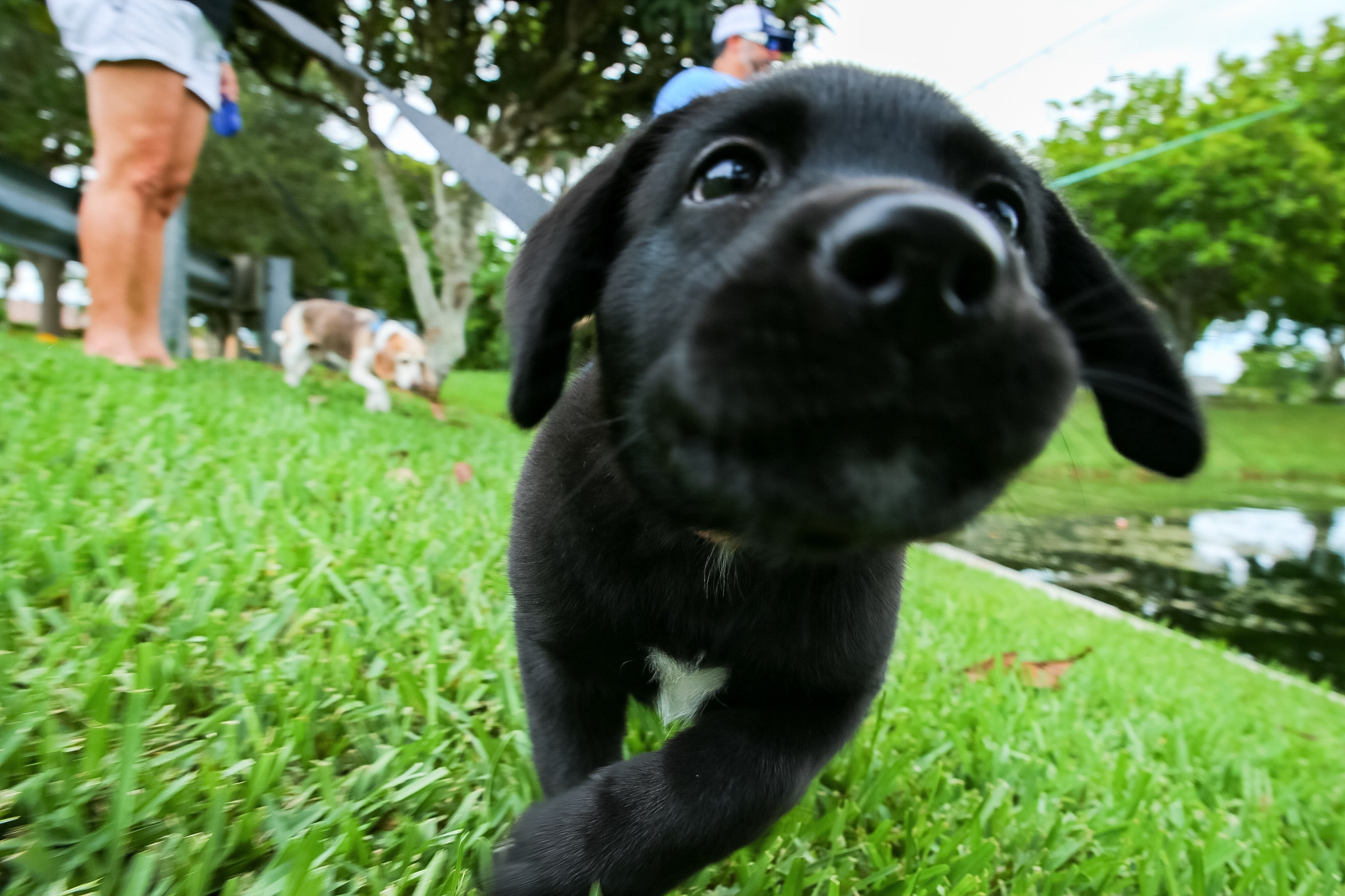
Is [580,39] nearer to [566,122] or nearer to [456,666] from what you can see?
[566,122]

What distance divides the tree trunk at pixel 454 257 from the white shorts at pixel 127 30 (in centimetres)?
585

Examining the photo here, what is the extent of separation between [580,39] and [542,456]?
9.94 meters

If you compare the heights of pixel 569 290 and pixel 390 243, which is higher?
pixel 390 243

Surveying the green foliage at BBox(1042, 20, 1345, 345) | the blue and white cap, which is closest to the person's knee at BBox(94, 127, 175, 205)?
the blue and white cap

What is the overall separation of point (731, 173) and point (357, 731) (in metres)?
1.38

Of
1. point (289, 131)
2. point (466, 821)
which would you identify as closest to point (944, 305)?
point (466, 821)

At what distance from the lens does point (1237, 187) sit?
2142 centimetres

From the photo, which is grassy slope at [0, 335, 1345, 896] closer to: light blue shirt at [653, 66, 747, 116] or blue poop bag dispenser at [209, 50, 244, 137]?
blue poop bag dispenser at [209, 50, 244, 137]

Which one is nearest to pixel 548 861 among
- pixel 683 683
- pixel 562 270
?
pixel 683 683

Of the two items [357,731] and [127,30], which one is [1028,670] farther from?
[127,30]

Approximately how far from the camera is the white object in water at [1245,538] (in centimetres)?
1219

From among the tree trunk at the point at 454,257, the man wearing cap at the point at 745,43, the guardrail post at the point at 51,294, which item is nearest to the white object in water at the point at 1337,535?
the man wearing cap at the point at 745,43

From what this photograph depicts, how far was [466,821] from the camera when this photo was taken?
147cm

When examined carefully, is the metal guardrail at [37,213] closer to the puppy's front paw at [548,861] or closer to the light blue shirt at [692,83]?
the light blue shirt at [692,83]
